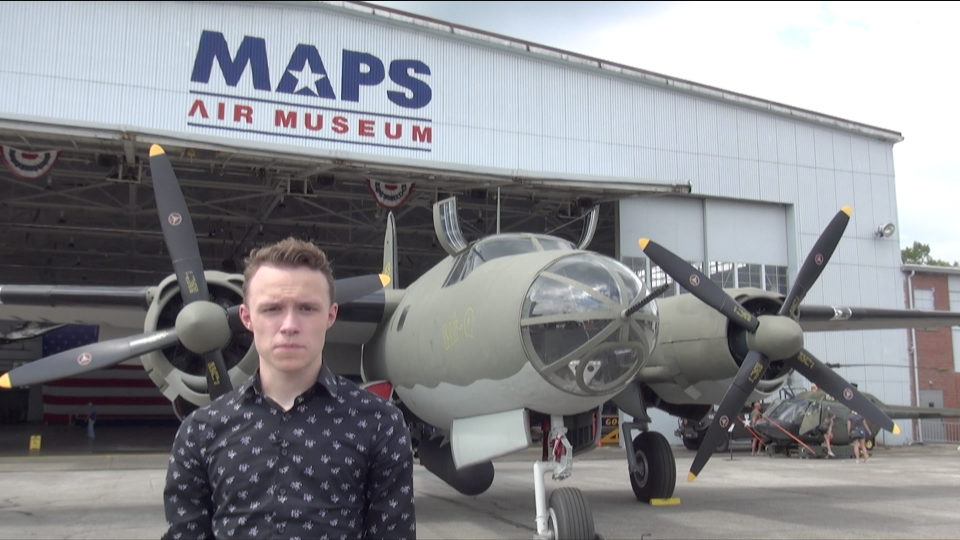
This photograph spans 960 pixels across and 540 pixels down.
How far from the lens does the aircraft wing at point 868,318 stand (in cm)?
1197

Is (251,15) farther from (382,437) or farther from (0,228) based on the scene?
(382,437)

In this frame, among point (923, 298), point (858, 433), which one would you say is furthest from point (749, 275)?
point (923, 298)

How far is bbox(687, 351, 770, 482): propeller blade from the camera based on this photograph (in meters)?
9.58

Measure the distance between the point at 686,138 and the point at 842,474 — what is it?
36.6 feet

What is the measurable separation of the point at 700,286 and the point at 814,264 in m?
2.16

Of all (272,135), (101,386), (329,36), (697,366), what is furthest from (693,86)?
(101,386)

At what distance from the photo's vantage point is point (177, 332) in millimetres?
8461

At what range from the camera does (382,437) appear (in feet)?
7.31

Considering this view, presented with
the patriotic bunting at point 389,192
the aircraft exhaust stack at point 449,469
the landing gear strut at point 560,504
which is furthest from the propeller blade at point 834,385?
the patriotic bunting at point 389,192

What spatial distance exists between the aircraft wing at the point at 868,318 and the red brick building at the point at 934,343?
15516 mm

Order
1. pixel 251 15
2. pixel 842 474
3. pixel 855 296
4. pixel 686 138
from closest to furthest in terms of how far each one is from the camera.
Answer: pixel 842 474 < pixel 251 15 < pixel 686 138 < pixel 855 296

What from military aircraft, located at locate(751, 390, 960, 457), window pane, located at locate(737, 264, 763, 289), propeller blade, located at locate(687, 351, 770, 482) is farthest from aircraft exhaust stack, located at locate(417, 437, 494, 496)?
window pane, located at locate(737, 264, 763, 289)

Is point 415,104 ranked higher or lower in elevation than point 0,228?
higher

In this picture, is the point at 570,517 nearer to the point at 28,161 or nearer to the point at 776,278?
the point at 28,161
